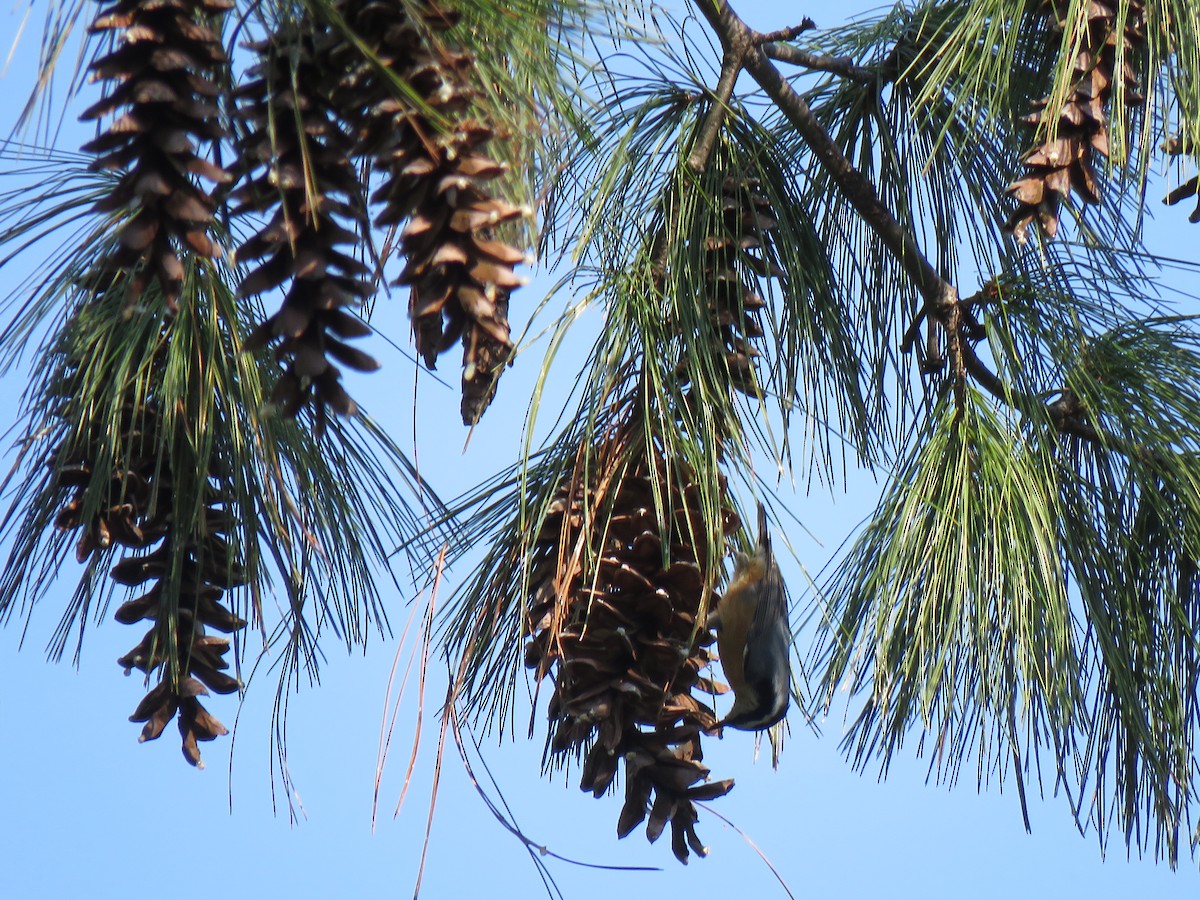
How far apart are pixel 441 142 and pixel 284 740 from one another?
0.67 meters

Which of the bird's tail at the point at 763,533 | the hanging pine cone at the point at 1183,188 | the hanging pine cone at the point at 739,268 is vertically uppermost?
the hanging pine cone at the point at 1183,188

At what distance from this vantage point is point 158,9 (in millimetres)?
816

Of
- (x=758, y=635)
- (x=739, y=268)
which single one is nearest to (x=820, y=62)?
(x=739, y=268)

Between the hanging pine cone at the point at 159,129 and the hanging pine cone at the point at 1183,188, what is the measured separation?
2.95 feet

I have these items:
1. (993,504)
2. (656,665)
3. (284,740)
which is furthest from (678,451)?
(284,740)

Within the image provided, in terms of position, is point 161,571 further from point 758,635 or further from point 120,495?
point 758,635

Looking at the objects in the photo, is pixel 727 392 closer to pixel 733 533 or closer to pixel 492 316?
pixel 733 533

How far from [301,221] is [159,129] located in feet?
0.31

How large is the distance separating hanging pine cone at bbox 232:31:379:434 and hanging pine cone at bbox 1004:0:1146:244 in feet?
2.07

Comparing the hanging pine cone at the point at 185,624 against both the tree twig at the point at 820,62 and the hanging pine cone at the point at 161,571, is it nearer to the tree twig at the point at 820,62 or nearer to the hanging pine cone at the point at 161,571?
the hanging pine cone at the point at 161,571

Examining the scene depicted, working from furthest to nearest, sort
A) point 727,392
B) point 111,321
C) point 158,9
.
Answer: point 727,392
point 111,321
point 158,9

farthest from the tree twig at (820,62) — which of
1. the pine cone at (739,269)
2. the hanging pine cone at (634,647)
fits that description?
the hanging pine cone at (634,647)

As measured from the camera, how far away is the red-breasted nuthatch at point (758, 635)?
1.41 meters

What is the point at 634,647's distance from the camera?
4.16 ft
